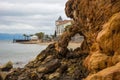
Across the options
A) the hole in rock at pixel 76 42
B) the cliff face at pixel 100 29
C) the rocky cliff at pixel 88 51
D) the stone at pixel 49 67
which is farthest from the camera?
the hole in rock at pixel 76 42

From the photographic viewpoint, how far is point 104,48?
18219mm

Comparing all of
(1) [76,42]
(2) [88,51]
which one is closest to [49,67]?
(2) [88,51]

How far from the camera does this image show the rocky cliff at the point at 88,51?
1769 centimetres

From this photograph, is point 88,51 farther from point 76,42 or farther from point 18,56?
point 76,42

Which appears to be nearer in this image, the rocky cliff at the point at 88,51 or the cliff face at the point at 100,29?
the cliff face at the point at 100,29

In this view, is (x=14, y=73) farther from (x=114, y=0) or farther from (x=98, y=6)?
(x=114, y=0)

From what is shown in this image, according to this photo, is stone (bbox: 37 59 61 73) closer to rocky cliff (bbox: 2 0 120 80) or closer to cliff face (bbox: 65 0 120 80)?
rocky cliff (bbox: 2 0 120 80)

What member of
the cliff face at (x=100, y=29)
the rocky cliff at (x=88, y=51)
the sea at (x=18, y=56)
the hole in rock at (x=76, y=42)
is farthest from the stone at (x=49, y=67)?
the hole in rock at (x=76, y=42)

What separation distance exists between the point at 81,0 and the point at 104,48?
1307 cm

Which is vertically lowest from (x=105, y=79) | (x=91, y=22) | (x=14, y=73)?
(x=14, y=73)

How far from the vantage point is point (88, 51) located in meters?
33.8

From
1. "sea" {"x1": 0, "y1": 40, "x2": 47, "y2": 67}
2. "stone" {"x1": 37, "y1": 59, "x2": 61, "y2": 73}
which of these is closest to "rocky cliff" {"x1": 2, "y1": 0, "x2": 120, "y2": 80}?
"stone" {"x1": 37, "y1": 59, "x2": 61, "y2": 73}

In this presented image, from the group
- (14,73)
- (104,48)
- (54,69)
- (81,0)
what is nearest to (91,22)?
(81,0)

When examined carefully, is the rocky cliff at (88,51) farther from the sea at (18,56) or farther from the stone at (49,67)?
the sea at (18,56)
